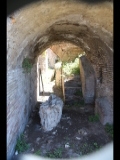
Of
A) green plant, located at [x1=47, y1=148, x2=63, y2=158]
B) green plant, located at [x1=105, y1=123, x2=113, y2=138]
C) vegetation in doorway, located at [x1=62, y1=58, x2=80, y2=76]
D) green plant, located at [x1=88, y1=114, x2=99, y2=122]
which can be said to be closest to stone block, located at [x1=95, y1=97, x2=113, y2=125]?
green plant, located at [x1=105, y1=123, x2=113, y2=138]

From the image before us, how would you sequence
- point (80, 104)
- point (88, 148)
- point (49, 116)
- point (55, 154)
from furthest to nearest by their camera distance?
point (80, 104), point (49, 116), point (88, 148), point (55, 154)

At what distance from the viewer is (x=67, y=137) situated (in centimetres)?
535

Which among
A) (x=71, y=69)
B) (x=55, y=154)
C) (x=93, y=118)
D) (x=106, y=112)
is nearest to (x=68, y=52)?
(x=71, y=69)

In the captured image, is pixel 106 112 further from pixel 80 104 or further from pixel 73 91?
pixel 73 91

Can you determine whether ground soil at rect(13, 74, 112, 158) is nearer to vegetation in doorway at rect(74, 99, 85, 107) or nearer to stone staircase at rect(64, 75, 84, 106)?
vegetation in doorway at rect(74, 99, 85, 107)

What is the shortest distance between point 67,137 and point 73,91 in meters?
4.36

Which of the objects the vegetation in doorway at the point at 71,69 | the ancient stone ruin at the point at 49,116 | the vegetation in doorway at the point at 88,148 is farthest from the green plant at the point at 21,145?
the vegetation in doorway at the point at 71,69

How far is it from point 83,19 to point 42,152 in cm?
333

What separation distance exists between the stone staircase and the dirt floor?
188 centimetres

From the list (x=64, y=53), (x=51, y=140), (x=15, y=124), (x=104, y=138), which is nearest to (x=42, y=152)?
(x=51, y=140)

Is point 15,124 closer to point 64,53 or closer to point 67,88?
point 67,88
